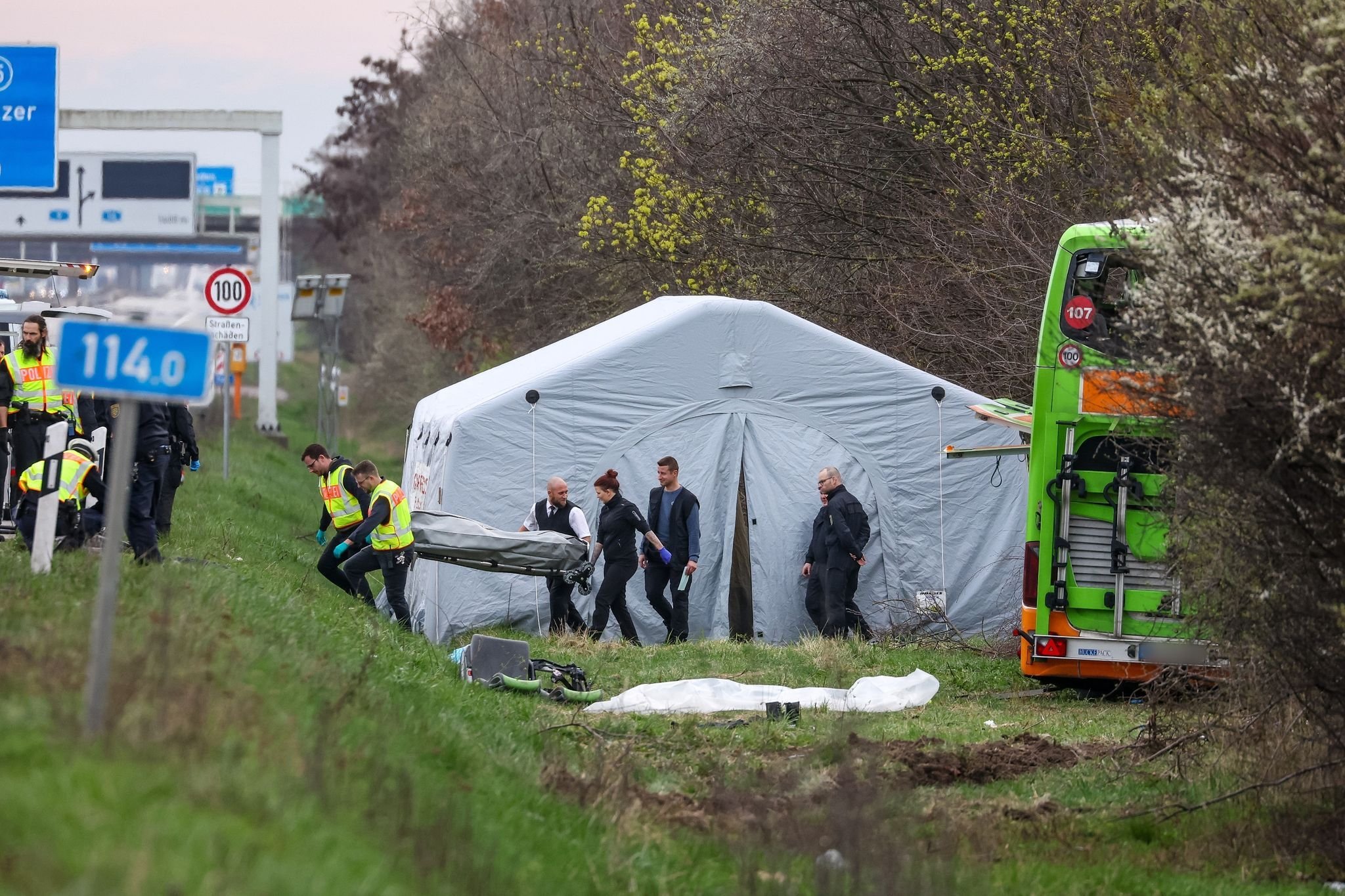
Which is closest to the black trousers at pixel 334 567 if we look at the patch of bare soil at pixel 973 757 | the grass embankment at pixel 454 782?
the grass embankment at pixel 454 782

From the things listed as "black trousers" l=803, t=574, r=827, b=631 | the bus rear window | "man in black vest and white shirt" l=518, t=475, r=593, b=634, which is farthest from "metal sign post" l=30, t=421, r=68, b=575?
"black trousers" l=803, t=574, r=827, b=631

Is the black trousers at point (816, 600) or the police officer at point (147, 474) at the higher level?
the police officer at point (147, 474)

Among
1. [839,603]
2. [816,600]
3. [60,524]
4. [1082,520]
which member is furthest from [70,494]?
[816,600]

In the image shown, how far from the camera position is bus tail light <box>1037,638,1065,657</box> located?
38.7 ft

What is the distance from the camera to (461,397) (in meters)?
17.0

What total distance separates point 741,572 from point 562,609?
2191 mm

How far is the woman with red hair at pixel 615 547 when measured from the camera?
49.0 feet

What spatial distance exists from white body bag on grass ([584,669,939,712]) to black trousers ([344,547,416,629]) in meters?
3.46

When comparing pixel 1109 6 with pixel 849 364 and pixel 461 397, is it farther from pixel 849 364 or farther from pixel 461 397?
pixel 461 397

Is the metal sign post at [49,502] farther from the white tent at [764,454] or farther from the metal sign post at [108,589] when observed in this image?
the white tent at [764,454]

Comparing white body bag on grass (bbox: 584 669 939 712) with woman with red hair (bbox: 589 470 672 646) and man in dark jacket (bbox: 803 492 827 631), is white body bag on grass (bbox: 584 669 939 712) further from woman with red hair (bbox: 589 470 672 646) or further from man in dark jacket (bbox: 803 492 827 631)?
man in dark jacket (bbox: 803 492 827 631)

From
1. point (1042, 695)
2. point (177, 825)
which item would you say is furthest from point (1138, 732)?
point (177, 825)

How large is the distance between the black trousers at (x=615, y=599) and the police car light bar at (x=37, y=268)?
6101mm

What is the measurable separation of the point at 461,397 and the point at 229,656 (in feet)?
34.7
